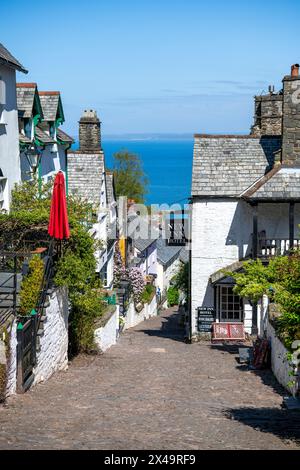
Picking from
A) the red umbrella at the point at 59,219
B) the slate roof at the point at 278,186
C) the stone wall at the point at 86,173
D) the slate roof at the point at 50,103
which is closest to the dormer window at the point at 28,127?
the slate roof at the point at 50,103

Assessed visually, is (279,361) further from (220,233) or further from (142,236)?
(142,236)

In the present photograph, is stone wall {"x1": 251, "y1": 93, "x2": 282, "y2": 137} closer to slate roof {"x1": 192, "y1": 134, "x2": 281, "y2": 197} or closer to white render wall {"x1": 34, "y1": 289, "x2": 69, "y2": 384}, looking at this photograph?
slate roof {"x1": 192, "y1": 134, "x2": 281, "y2": 197}

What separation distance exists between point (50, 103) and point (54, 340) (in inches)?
605

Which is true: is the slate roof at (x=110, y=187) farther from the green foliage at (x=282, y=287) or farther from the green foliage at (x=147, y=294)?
the green foliage at (x=282, y=287)

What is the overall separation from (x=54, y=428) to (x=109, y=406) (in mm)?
3113

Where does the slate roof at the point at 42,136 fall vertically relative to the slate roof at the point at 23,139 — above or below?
above

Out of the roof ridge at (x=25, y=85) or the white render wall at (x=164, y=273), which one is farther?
the white render wall at (x=164, y=273)

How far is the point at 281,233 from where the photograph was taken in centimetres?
3284

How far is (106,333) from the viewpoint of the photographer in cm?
2981

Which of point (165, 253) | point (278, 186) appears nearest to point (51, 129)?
point (278, 186)

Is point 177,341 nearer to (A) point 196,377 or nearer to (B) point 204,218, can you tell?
(B) point 204,218

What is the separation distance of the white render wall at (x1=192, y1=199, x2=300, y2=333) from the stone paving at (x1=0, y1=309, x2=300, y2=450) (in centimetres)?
634

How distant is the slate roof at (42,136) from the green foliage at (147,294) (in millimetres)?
18710

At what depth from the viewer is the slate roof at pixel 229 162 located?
33.0 m
